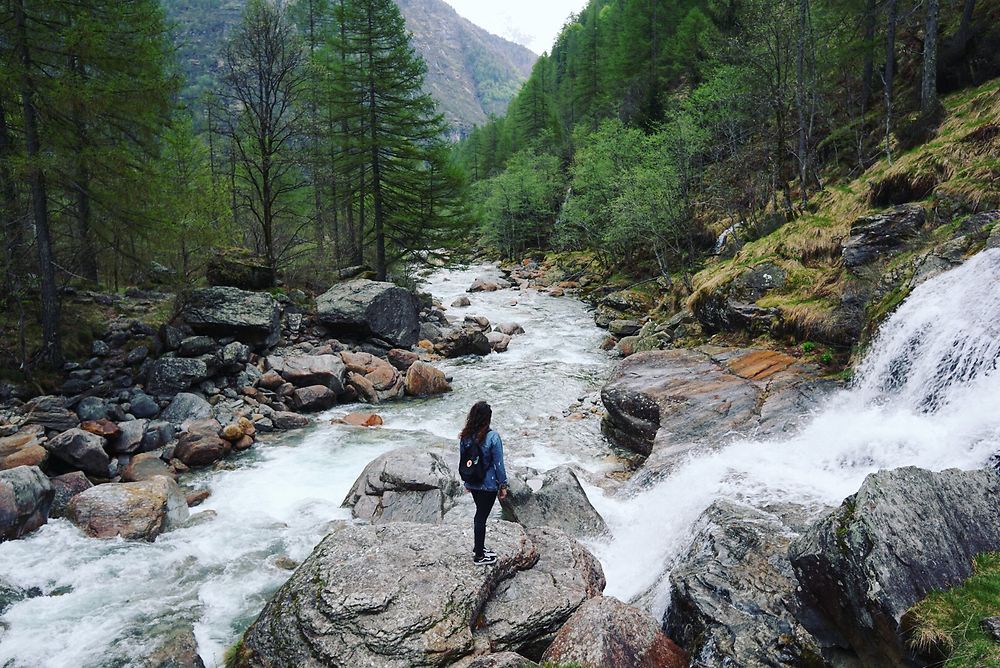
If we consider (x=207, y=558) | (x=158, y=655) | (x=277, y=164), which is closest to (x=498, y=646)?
(x=158, y=655)

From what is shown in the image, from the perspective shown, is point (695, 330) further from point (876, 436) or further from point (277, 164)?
point (277, 164)

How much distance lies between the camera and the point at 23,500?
25.5 feet

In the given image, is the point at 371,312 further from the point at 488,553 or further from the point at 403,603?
the point at 403,603

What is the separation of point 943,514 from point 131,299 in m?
19.1

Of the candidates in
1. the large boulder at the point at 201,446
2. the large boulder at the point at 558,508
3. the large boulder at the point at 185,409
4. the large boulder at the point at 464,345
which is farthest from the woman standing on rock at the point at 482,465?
the large boulder at the point at 464,345

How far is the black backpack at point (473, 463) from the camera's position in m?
5.76

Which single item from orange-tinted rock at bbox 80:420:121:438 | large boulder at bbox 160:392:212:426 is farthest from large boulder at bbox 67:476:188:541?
large boulder at bbox 160:392:212:426

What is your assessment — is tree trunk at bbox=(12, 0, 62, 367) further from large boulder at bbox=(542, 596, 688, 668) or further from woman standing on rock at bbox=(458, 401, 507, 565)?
large boulder at bbox=(542, 596, 688, 668)

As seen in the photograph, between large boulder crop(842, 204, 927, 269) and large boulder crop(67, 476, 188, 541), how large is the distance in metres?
14.6

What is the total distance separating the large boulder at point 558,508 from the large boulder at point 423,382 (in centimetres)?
766

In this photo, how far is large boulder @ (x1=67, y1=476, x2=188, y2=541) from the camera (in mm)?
8102

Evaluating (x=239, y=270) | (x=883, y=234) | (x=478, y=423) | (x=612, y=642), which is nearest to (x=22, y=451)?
(x=478, y=423)

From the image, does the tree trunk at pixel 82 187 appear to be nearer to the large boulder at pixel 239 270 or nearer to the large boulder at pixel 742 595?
the large boulder at pixel 239 270

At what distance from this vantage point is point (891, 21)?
17.7 meters
